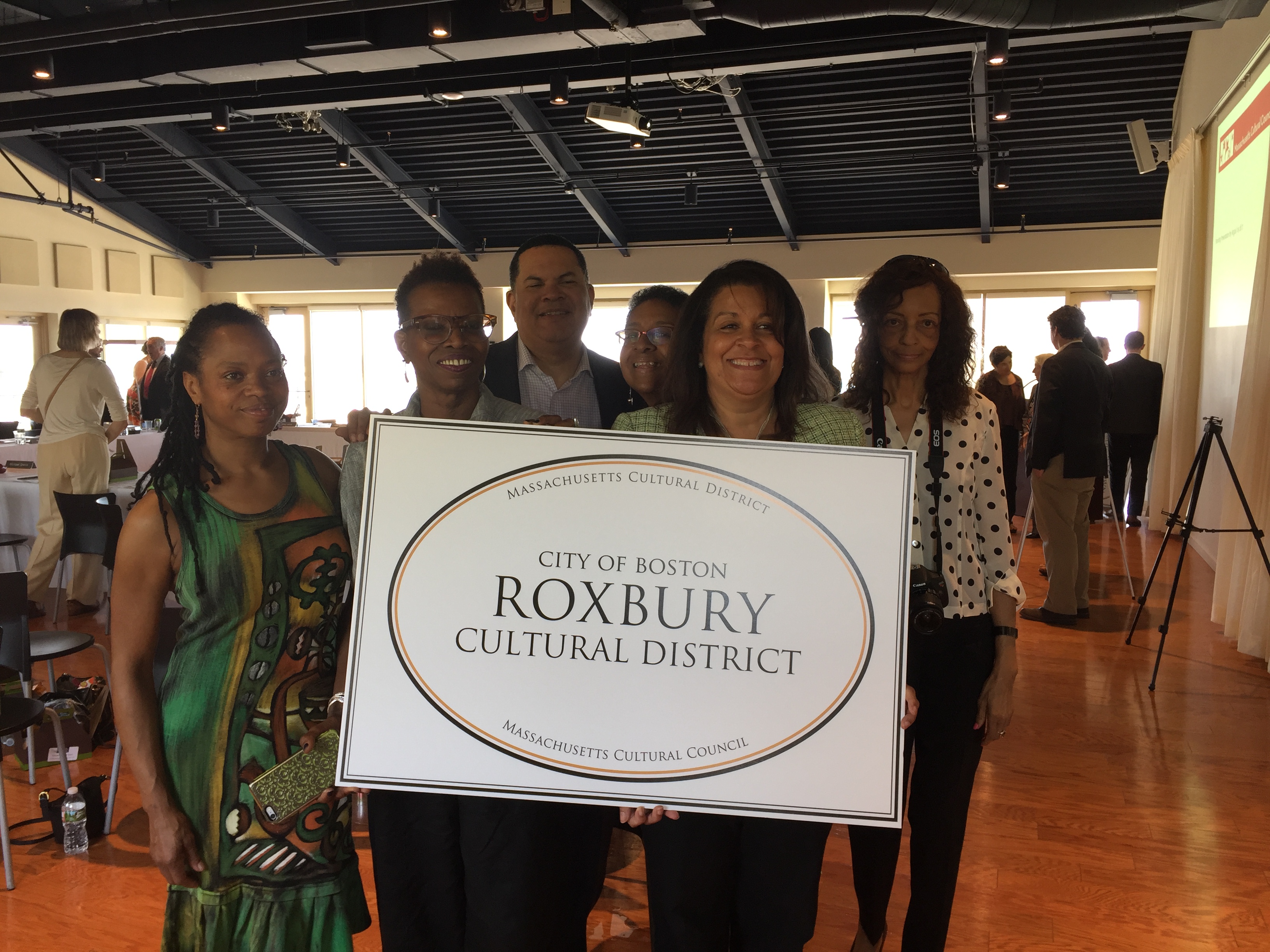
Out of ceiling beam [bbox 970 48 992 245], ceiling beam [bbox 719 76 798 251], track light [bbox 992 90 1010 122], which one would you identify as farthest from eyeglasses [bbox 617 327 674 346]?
ceiling beam [bbox 719 76 798 251]

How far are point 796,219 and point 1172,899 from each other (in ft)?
Answer: 35.9

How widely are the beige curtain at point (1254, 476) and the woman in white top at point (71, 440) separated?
6847mm

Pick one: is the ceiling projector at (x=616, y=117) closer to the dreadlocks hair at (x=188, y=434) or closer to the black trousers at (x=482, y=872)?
the dreadlocks hair at (x=188, y=434)

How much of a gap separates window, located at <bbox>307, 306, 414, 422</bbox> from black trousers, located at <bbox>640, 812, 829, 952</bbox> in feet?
49.2

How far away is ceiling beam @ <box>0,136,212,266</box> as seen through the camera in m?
12.3

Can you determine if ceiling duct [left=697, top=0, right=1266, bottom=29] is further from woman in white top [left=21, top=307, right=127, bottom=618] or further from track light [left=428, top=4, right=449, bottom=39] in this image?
woman in white top [left=21, top=307, right=127, bottom=618]

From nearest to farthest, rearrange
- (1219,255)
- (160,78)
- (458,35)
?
(1219,255), (458,35), (160,78)

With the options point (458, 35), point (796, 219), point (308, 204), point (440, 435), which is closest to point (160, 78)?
point (458, 35)

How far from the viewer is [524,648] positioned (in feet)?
4.49

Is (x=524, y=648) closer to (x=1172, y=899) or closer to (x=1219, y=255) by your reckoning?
(x=1172, y=899)

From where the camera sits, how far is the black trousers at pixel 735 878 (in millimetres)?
1438

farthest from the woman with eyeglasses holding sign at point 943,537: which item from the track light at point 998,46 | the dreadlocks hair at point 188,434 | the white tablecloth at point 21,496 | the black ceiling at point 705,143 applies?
the black ceiling at point 705,143

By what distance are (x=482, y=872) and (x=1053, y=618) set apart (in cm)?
505

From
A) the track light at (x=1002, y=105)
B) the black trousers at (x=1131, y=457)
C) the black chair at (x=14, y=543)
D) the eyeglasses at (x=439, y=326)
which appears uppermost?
the track light at (x=1002, y=105)
